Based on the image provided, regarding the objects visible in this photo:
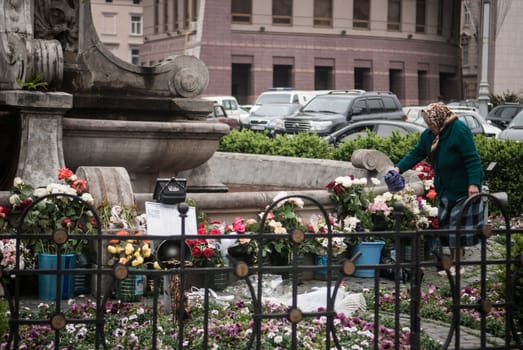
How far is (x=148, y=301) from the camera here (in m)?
8.97

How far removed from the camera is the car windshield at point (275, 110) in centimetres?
3919

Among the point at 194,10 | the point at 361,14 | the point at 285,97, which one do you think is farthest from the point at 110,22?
the point at 285,97

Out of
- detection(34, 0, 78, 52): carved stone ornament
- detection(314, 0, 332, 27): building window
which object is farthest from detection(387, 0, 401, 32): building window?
detection(34, 0, 78, 52): carved stone ornament

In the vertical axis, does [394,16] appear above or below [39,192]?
above

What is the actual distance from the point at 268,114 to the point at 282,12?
21710 millimetres

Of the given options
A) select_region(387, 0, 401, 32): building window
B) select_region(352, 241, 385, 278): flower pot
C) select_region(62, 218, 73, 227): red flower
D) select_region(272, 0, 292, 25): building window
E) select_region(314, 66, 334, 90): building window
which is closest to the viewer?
select_region(62, 218, 73, 227): red flower

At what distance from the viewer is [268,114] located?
39.3 m

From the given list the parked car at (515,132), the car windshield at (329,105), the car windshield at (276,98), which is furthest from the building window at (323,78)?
the parked car at (515,132)

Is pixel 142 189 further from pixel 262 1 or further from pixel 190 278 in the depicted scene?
pixel 262 1

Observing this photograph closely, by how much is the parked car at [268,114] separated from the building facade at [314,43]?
16.3m

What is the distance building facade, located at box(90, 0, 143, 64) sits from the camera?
87750mm

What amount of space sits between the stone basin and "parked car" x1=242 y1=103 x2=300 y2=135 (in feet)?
81.7

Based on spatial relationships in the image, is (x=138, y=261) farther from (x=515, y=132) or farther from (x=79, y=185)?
(x=515, y=132)

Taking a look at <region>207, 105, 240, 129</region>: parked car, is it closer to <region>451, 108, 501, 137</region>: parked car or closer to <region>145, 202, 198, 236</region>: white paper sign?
<region>451, 108, 501, 137</region>: parked car
